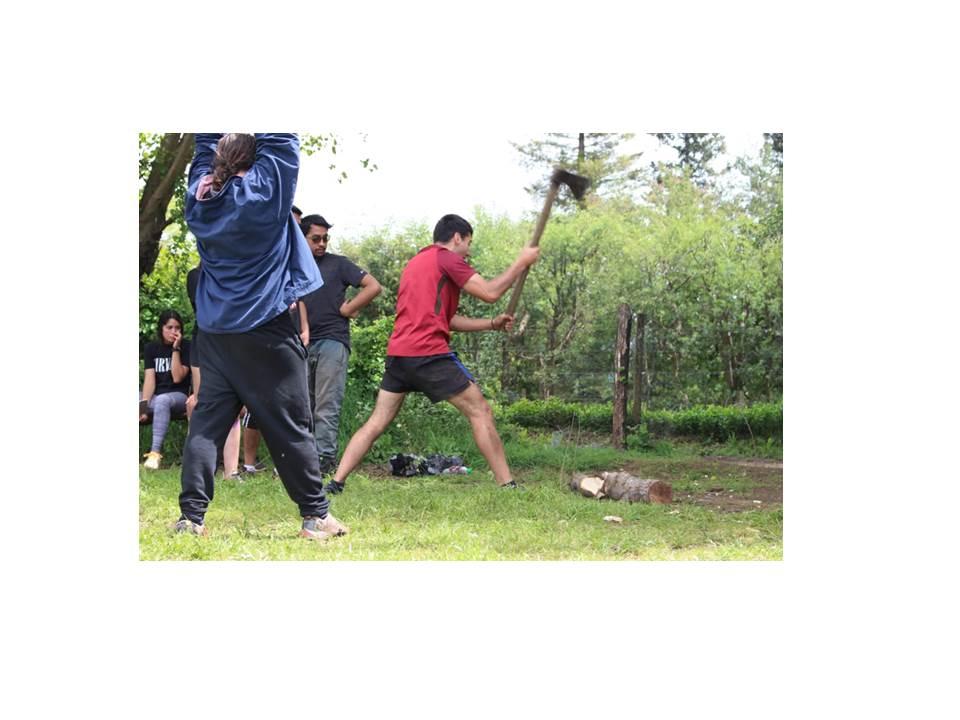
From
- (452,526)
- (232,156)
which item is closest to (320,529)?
(452,526)

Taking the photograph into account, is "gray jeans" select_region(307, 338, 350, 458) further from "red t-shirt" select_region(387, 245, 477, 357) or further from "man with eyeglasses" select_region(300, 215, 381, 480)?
"red t-shirt" select_region(387, 245, 477, 357)

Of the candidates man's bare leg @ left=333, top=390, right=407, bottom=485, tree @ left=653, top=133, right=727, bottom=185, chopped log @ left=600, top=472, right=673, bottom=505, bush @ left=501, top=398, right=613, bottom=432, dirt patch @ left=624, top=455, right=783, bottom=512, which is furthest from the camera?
tree @ left=653, top=133, right=727, bottom=185

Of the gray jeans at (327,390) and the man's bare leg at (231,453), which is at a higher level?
the gray jeans at (327,390)

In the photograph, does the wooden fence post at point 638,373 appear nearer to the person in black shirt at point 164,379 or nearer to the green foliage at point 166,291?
the green foliage at point 166,291

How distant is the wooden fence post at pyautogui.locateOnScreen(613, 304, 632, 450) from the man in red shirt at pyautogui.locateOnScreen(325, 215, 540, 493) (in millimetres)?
3527

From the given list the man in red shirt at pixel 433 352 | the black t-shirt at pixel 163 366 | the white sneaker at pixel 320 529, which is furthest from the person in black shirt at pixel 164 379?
the white sneaker at pixel 320 529

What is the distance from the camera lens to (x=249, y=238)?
14.6 ft

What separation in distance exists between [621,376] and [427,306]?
3.77 m

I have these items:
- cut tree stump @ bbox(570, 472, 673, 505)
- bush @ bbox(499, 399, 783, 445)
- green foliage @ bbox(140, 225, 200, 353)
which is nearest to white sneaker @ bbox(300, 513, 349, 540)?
cut tree stump @ bbox(570, 472, 673, 505)

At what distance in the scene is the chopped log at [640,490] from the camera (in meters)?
5.93

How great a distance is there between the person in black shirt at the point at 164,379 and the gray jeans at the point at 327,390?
818mm

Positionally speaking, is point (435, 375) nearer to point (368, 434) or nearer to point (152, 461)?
point (368, 434)

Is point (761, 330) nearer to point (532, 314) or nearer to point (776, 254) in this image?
point (776, 254)

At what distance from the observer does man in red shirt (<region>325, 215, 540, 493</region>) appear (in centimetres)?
572
